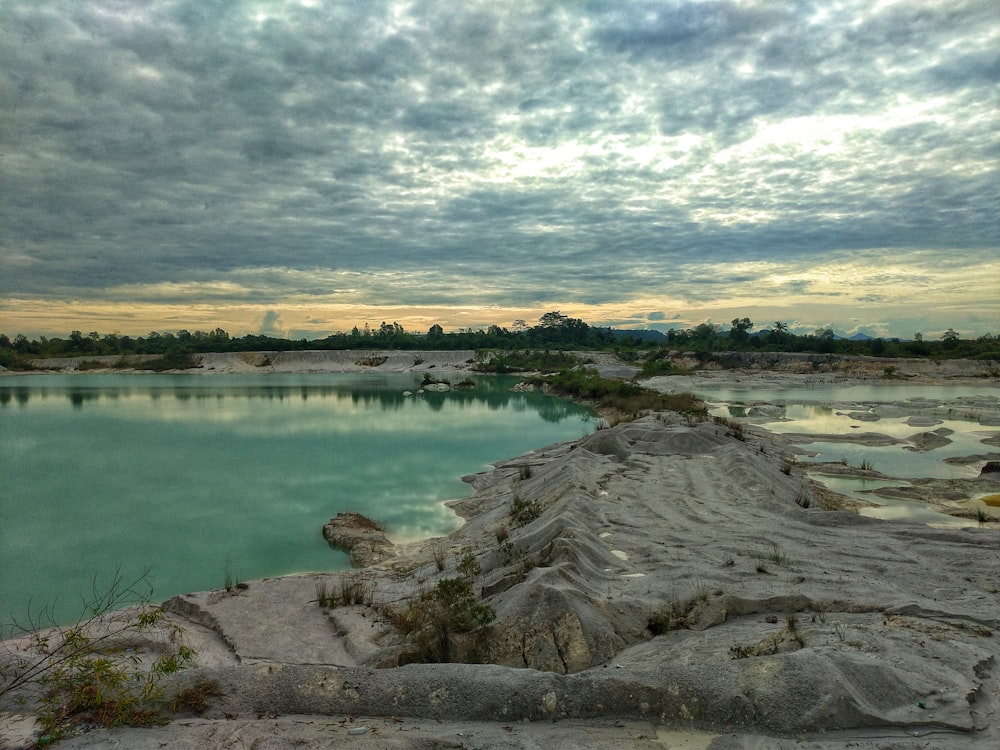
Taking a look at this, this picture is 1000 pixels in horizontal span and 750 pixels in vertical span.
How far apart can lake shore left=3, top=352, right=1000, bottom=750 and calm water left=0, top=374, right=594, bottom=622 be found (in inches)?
133

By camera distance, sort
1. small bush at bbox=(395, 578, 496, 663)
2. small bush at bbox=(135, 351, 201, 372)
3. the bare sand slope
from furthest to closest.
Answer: small bush at bbox=(135, 351, 201, 372) → small bush at bbox=(395, 578, 496, 663) → the bare sand slope

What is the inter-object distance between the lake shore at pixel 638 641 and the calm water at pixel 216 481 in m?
3.37

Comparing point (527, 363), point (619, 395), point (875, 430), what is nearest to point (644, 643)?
point (875, 430)

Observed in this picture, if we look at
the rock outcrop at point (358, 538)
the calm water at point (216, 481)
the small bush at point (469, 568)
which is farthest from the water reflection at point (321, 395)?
the small bush at point (469, 568)

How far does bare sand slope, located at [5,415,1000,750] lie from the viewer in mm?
4434

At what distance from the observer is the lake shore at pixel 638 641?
4438 millimetres

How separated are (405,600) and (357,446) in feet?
61.4

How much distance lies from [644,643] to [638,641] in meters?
0.10

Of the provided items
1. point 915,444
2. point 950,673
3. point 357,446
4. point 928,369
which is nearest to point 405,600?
point 950,673

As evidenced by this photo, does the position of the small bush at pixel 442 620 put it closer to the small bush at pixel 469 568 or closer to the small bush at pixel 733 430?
the small bush at pixel 469 568

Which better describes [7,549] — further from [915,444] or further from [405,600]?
[915,444]

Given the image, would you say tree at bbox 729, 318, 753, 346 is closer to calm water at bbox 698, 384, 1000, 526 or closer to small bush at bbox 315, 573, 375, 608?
calm water at bbox 698, 384, 1000, 526

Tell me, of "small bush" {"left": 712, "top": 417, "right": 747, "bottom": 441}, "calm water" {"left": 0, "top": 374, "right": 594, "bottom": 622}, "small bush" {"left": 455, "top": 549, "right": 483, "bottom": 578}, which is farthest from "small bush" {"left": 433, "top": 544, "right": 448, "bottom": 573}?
"small bush" {"left": 712, "top": 417, "right": 747, "bottom": 441}

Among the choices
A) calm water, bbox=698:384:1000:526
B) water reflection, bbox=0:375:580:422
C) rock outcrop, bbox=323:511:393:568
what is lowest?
water reflection, bbox=0:375:580:422
